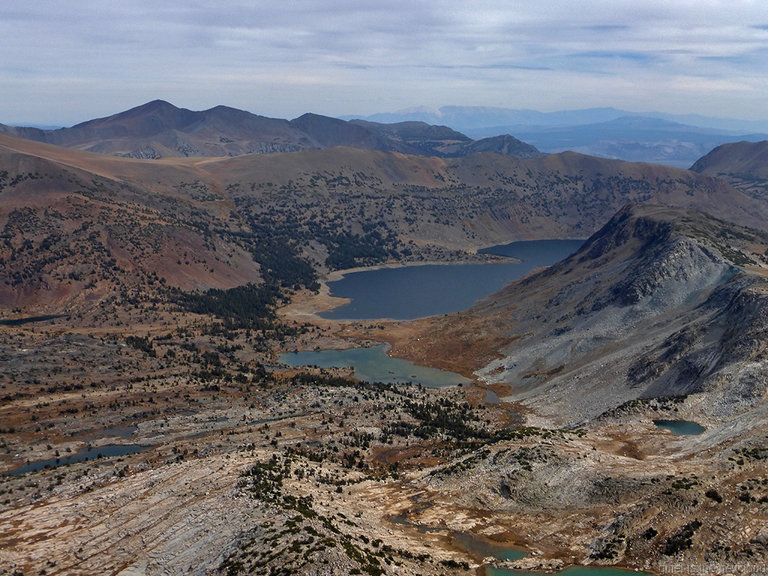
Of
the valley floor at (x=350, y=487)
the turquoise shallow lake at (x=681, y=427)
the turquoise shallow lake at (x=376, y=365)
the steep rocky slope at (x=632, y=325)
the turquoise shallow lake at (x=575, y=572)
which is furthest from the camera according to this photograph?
the turquoise shallow lake at (x=376, y=365)

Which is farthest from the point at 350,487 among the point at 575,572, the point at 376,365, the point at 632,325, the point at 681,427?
the point at 376,365

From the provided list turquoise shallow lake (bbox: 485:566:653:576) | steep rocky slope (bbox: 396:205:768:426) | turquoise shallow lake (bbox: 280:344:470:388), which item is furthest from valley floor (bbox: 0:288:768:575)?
turquoise shallow lake (bbox: 280:344:470:388)

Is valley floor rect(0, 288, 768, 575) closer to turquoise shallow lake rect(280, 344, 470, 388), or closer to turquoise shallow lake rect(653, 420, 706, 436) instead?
turquoise shallow lake rect(653, 420, 706, 436)

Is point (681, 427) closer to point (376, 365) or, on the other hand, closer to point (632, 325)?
point (632, 325)

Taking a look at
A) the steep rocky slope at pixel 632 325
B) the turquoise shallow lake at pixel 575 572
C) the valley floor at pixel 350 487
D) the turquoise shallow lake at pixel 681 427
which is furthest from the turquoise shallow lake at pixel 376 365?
the turquoise shallow lake at pixel 575 572

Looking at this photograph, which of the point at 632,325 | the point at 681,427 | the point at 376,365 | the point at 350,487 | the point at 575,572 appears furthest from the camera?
the point at 376,365

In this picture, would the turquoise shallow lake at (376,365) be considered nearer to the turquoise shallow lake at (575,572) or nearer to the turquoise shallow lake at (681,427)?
the turquoise shallow lake at (681,427)

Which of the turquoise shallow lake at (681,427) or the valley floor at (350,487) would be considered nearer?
the valley floor at (350,487)

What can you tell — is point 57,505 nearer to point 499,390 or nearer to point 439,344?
point 499,390
